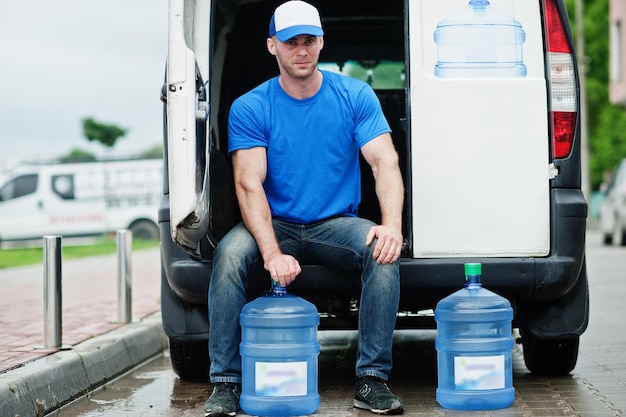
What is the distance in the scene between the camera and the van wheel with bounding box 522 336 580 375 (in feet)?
16.7

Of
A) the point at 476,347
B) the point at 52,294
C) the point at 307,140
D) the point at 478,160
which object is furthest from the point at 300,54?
the point at 52,294

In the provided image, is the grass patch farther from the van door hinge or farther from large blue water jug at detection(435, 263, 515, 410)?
the van door hinge

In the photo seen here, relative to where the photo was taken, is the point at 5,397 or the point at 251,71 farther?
the point at 251,71

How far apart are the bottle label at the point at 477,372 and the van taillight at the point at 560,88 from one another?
0.97 m

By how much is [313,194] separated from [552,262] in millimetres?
1111

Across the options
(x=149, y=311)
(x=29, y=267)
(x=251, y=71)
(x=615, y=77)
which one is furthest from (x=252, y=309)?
(x=615, y=77)

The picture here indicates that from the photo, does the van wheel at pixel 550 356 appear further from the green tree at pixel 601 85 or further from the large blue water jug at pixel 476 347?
the green tree at pixel 601 85

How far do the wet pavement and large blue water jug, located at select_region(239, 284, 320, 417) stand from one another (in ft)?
0.61

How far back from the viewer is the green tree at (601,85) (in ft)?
147

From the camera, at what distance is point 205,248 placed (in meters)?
4.64

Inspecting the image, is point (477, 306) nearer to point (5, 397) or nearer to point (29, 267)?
point (5, 397)

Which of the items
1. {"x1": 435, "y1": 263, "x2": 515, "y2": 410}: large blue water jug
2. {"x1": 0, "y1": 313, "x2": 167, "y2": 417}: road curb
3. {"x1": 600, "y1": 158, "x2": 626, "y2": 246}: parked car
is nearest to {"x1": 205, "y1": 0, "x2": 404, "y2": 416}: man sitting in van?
{"x1": 435, "y1": 263, "x2": 515, "y2": 410}: large blue water jug

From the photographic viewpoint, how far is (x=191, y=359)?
17.1 feet

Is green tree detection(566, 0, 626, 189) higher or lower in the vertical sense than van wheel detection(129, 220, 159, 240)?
higher
